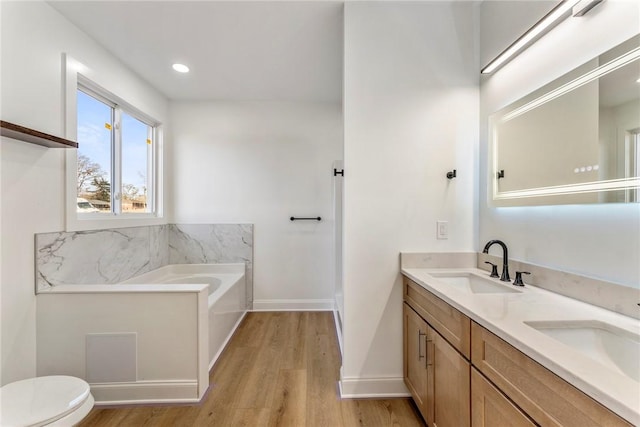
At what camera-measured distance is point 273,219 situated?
3371 millimetres

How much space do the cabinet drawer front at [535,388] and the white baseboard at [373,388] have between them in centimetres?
97

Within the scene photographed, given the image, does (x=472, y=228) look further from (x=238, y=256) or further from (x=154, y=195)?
(x=154, y=195)

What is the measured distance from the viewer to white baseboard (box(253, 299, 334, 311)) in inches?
132

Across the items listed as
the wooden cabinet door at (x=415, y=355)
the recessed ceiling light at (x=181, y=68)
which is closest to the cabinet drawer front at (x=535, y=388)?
the wooden cabinet door at (x=415, y=355)

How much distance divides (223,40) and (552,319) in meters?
2.68

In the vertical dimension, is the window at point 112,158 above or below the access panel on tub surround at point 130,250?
above

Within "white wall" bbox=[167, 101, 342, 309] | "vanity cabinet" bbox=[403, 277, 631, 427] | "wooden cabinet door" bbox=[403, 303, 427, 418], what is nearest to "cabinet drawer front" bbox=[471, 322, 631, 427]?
"vanity cabinet" bbox=[403, 277, 631, 427]

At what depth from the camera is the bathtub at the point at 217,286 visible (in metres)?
2.27

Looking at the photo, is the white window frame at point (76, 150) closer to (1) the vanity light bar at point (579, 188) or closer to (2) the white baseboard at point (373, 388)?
(2) the white baseboard at point (373, 388)

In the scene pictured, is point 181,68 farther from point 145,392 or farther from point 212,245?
point 145,392

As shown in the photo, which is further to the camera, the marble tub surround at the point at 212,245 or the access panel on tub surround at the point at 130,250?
the marble tub surround at the point at 212,245

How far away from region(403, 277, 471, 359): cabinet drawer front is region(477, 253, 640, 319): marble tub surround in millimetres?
540

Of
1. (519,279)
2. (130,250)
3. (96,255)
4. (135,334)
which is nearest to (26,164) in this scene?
(96,255)

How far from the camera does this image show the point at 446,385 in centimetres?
125
